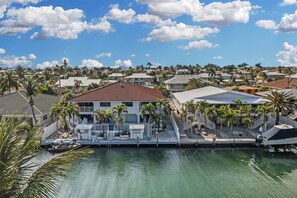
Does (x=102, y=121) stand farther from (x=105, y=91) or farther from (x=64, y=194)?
(x=64, y=194)

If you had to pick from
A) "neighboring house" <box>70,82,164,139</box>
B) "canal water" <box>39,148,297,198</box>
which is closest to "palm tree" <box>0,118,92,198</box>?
"canal water" <box>39,148,297,198</box>

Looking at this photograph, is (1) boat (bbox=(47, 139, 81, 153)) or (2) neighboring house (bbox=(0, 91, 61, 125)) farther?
(2) neighboring house (bbox=(0, 91, 61, 125))

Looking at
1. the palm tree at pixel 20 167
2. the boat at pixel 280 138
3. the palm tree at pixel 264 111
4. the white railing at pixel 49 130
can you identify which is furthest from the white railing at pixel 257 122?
the palm tree at pixel 20 167

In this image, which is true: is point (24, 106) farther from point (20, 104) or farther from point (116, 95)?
point (116, 95)

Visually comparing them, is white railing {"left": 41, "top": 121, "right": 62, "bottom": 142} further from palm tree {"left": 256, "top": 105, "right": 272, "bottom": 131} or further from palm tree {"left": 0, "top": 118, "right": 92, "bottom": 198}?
palm tree {"left": 0, "top": 118, "right": 92, "bottom": 198}

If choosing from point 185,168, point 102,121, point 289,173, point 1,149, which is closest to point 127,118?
point 102,121
